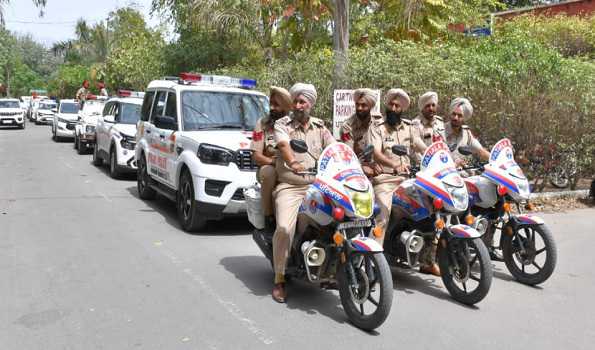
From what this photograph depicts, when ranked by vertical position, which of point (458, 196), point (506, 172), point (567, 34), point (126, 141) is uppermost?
point (567, 34)

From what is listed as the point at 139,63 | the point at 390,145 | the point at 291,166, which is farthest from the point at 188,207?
the point at 139,63

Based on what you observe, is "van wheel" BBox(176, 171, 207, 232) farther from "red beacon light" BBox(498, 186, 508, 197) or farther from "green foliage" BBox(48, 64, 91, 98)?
"green foliage" BBox(48, 64, 91, 98)

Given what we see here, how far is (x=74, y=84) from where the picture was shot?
2242 inches

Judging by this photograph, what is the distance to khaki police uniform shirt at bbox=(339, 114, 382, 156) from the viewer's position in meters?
6.28

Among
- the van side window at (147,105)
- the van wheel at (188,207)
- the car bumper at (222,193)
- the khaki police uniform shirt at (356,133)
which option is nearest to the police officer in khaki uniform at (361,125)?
the khaki police uniform shirt at (356,133)

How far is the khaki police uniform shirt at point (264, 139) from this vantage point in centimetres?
592

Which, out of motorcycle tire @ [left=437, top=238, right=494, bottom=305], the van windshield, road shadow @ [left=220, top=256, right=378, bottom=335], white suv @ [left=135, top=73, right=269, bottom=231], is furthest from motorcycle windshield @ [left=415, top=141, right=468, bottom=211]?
the van windshield

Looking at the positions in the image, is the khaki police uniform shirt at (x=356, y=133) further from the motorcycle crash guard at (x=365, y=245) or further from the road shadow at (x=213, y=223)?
the road shadow at (x=213, y=223)

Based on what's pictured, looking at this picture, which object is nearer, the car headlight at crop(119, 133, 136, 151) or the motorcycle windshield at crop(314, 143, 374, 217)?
the motorcycle windshield at crop(314, 143, 374, 217)

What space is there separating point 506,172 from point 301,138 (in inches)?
77.1

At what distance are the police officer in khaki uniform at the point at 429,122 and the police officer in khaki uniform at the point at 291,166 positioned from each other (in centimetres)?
150

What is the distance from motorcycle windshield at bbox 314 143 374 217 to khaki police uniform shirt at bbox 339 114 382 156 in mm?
1185

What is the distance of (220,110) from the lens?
360 inches

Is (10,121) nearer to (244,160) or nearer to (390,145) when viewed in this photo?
(244,160)
